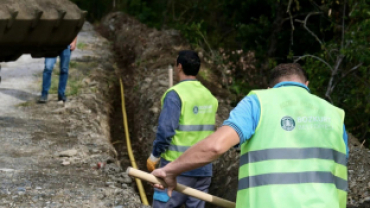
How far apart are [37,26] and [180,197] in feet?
6.47

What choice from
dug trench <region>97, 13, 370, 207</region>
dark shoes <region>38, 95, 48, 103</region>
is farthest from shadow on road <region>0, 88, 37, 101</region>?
dug trench <region>97, 13, 370, 207</region>

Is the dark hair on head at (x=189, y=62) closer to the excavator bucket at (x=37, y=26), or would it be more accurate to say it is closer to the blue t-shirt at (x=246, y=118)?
the excavator bucket at (x=37, y=26)

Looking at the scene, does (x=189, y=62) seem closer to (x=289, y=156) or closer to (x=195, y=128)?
(x=195, y=128)

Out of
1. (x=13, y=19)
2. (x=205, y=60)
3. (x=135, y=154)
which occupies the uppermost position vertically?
(x=13, y=19)

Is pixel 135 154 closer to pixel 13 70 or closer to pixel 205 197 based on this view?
pixel 13 70

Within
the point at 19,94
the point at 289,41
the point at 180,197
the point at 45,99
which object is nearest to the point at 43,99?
the point at 45,99

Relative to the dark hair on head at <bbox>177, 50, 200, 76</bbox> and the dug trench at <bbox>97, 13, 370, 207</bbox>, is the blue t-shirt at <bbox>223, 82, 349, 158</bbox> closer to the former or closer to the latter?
the dark hair on head at <bbox>177, 50, 200, 76</bbox>

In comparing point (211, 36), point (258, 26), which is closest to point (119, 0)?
point (211, 36)

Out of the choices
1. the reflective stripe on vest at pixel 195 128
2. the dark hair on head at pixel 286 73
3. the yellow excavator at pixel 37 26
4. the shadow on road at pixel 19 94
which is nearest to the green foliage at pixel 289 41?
the shadow on road at pixel 19 94

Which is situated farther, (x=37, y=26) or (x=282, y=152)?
(x=37, y=26)

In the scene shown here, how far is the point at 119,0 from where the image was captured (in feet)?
68.5

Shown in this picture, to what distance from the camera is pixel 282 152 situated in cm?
310

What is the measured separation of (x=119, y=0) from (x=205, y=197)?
1788 cm

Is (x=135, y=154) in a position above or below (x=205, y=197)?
below
